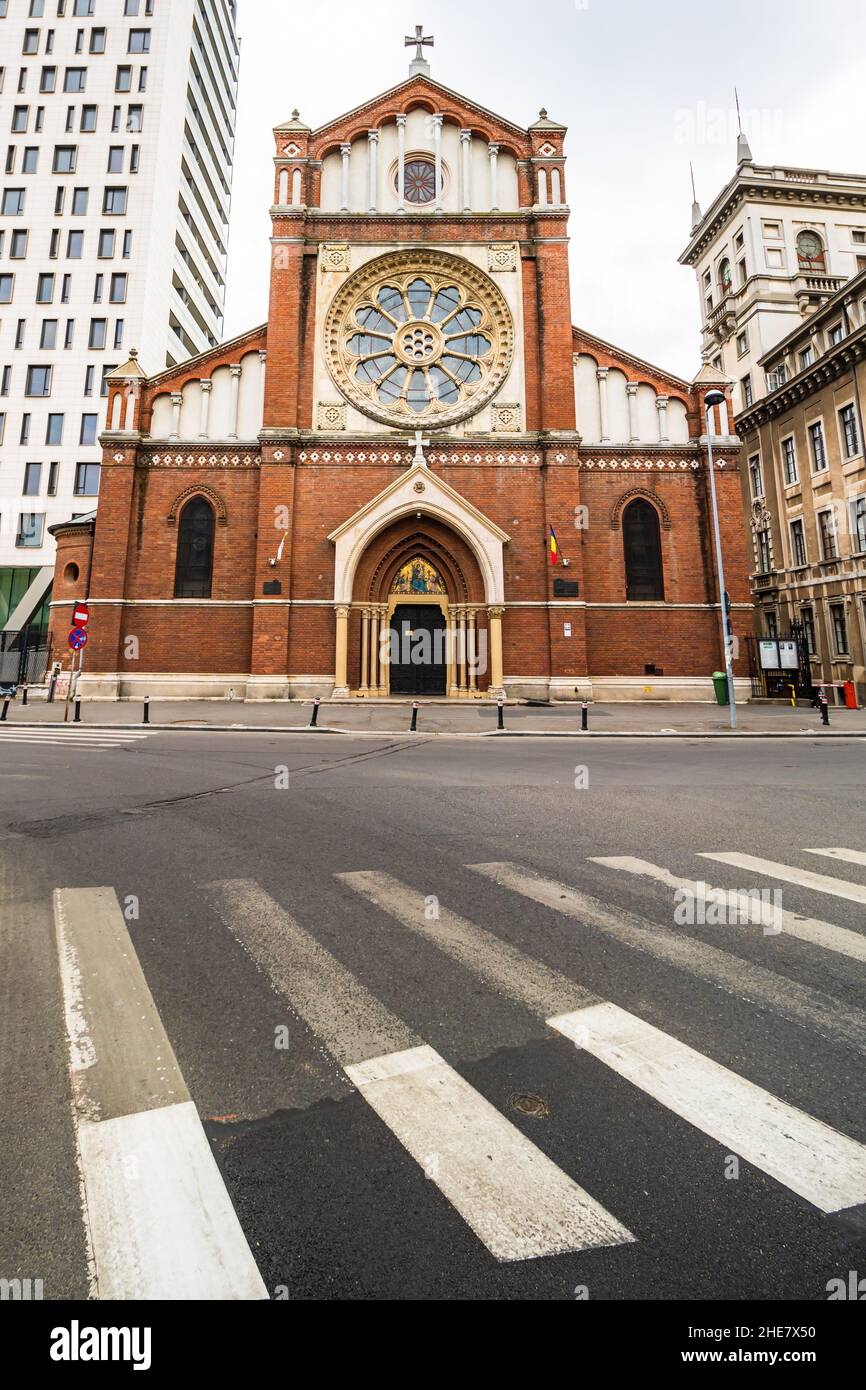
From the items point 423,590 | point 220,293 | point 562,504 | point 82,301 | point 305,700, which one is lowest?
point 305,700

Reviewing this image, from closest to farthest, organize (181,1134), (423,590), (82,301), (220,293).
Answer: (181,1134), (423,590), (82,301), (220,293)

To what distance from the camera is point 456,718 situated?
58.1 feet

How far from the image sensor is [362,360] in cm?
2420

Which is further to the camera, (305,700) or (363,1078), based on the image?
(305,700)

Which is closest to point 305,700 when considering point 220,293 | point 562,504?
point 562,504

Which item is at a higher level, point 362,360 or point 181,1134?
point 362,360

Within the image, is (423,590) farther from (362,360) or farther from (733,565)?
(733,565)

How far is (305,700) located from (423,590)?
617cm

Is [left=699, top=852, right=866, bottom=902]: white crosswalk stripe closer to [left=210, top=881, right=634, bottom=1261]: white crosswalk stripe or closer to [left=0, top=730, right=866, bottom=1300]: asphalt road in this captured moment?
[left=0, top=730, right=866, bottom=1300]: asphalt road

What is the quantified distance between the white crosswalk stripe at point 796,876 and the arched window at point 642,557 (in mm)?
19554

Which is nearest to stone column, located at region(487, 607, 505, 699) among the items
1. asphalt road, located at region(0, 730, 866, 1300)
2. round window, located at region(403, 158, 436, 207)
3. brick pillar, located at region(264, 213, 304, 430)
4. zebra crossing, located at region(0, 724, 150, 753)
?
brick pillar, located at region(264, 213, 304, 430)

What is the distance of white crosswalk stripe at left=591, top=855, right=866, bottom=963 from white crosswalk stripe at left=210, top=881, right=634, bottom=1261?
238 centimetres
